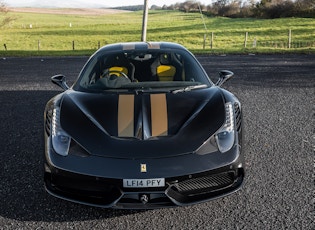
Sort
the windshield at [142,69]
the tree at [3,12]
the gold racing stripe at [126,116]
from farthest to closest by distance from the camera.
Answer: the tree at [3,12]
the windshield at [142,69]
the gold racing stripe at [126,116]

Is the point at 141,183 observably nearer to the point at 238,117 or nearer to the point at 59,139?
the point at 59,139

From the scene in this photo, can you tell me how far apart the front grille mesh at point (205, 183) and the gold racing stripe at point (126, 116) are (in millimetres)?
580

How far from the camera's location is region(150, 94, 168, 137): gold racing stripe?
266cm

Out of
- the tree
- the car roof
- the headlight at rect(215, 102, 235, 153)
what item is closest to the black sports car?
the headlight at rect(215, 102, 235, 153)

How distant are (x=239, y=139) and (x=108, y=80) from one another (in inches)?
62.2

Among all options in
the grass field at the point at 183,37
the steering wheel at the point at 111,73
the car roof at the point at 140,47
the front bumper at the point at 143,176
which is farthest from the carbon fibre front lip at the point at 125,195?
the grass field at the point at 183,37

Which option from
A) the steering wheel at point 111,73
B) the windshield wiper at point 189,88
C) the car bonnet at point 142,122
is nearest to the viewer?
the car bonnet at point 142,122

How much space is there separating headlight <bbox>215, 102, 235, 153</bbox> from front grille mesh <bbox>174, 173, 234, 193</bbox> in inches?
8.2

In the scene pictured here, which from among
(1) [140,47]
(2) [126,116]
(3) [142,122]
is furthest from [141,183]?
(1) [140,47]

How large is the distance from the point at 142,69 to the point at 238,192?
1872mm

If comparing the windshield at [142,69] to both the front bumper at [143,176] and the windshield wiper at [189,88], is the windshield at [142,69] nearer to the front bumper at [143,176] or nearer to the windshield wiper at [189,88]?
the windshield wiper at [189,88]

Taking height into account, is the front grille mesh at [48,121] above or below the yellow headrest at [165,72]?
below

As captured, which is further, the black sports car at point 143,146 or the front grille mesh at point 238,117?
the front grille mesh at point 238,117

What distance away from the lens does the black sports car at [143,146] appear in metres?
2.37
